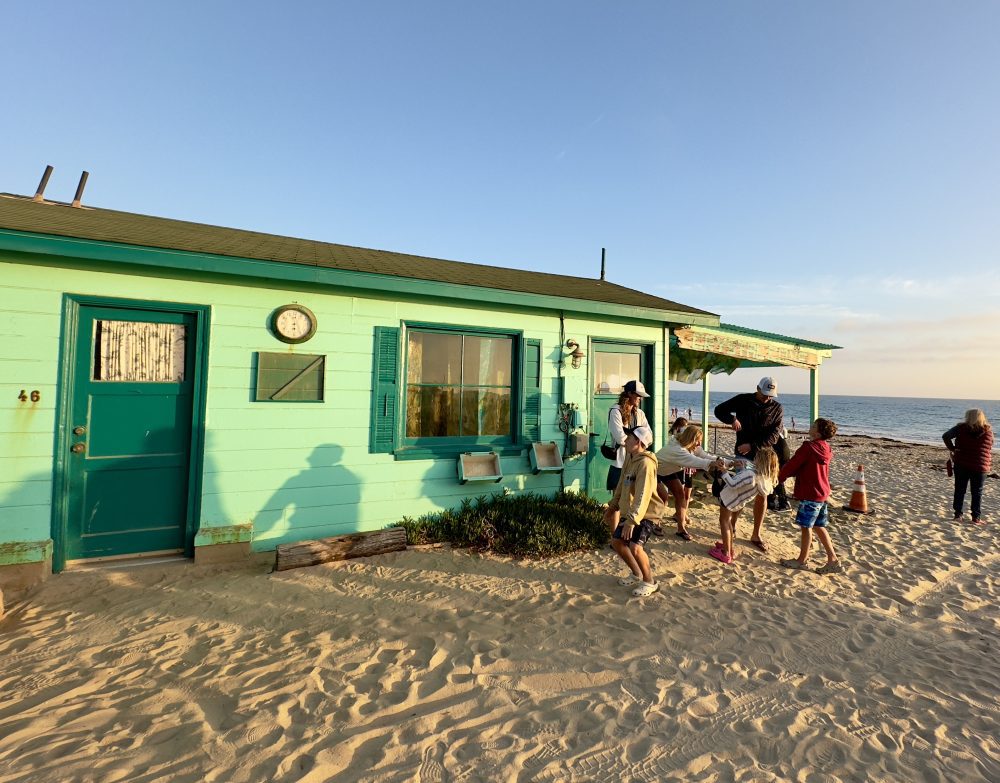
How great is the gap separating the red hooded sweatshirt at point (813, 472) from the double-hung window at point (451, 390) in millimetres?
3086

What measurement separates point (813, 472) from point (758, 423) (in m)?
0.88

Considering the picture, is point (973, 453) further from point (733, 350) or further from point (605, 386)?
point (605, 386)

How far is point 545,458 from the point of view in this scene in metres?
6.08

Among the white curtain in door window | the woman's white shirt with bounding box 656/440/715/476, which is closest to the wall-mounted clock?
the white curtain in door window

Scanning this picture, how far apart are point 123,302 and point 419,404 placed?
121 inches

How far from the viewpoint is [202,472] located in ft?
Answer: 14.9

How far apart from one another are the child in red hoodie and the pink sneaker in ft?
1.96

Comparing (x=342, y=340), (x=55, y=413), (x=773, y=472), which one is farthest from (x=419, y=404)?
(x=773, y=472)

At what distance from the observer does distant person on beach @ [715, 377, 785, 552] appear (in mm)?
5531

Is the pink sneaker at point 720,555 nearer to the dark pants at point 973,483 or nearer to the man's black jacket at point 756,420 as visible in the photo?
the man's black jacket at point 756,420

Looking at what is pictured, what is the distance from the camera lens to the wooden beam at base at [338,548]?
4.48 m

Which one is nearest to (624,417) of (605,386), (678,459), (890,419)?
(678,459)

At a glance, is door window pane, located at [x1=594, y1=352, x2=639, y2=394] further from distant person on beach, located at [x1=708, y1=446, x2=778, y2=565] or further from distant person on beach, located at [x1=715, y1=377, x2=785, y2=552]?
distant person on beach, located at [x1=708, y1=446, x2=778, y2=565]

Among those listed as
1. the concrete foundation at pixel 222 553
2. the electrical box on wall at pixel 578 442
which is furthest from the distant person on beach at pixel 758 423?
the concrete foundation at pixel 222 553
